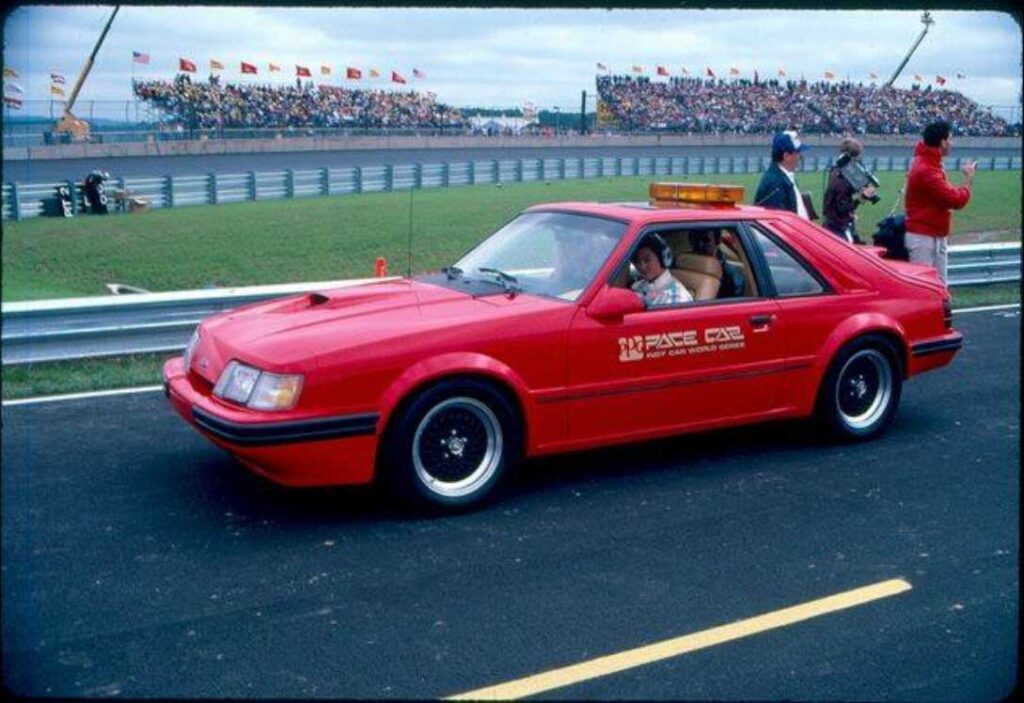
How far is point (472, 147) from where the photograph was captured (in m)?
47.3

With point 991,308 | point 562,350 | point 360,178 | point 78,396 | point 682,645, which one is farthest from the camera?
point 360,178

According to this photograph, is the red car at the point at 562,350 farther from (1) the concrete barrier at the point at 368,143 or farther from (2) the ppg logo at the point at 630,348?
(1) the concrete barrier at the point at 368,143

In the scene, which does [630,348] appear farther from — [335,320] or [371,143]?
[371,143]

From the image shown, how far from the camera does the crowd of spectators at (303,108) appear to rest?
21.9 m

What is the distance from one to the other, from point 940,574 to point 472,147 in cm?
4411

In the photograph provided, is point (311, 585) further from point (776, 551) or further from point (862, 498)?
point (862, 498)

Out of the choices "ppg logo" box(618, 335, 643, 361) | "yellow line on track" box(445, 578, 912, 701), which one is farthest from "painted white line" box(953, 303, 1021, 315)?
"yellow line on track" box(445, 578, 912, 701)

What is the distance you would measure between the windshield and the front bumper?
52.2 inches

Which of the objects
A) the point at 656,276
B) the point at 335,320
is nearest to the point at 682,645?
the point at 335,320

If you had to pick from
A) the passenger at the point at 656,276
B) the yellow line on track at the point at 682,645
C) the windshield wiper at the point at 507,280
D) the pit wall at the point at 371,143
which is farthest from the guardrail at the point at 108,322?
the pit wall at the point at 371,143

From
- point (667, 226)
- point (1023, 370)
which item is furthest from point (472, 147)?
point (1023, 370)

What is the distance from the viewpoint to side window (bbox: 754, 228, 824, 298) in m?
6.13

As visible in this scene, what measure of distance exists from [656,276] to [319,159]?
33.9 metres

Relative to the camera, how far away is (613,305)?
17.5 ft
